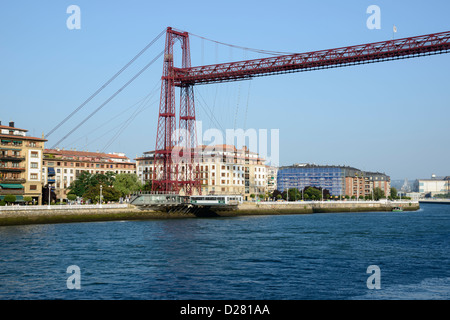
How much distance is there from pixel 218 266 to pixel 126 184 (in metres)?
66.7

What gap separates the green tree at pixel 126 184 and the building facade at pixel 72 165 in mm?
11806

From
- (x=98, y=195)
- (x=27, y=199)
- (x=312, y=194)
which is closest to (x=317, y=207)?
(x=312, y=194)

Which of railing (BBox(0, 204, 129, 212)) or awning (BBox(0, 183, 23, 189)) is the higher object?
awning (BBox(0, 183, 23, 189))

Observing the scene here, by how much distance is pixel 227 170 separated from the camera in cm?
10669

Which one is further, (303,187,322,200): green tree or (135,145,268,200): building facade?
(303,187,322,200): green tree

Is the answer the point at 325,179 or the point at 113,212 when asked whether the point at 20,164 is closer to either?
the point at 113,212

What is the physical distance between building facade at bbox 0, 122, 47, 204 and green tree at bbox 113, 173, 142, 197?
21.3 m

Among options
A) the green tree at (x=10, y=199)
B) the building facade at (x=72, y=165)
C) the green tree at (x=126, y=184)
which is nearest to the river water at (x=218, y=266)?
the green tree at (x=10, y=199)

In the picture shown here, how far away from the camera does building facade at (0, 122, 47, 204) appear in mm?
65375

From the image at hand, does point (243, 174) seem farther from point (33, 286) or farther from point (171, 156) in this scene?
point (33, 286)

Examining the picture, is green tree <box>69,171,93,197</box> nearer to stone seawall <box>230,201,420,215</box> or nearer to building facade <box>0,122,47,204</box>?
building facade <box>0,122,47,204</box>

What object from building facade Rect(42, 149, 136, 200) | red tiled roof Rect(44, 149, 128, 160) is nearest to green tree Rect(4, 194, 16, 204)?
building facade Rect(42, 149, 136, 200)
